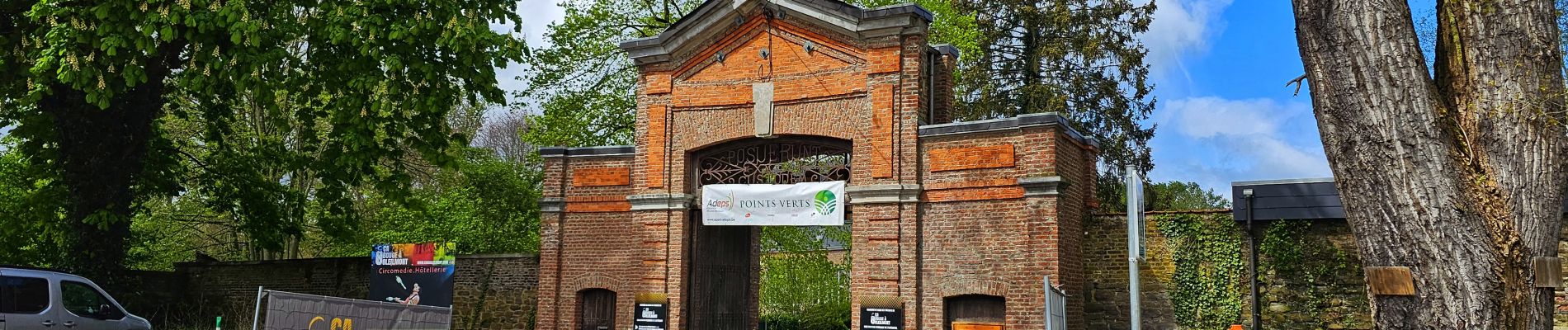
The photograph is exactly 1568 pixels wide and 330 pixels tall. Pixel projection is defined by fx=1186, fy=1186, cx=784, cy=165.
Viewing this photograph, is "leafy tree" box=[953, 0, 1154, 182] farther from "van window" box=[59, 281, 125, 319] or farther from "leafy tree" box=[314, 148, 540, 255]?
"van window" box=[59, 281, 125, 319]

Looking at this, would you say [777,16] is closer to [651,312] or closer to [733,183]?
[733,183]

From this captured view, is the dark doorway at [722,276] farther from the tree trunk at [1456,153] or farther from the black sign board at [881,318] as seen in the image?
the tree trunk at [1456,153]

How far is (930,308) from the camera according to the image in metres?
15.9

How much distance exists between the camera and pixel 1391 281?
318 inches

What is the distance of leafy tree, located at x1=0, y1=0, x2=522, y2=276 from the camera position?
14836 millimetres

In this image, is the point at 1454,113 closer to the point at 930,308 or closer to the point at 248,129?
the point at 930,308

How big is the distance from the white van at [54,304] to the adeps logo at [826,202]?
9266 mm

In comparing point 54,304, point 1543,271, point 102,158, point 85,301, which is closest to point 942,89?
point 1543,271

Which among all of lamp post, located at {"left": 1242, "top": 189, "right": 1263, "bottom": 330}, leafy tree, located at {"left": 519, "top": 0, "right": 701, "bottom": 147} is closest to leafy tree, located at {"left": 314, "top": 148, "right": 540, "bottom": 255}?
leafy tree, located at {"left": 519, "top": 0, "right": 701, "bottom": 147}

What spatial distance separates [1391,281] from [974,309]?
796 cm

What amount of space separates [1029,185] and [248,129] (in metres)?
19.7

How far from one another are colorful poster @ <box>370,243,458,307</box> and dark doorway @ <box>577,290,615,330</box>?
78.4 inches

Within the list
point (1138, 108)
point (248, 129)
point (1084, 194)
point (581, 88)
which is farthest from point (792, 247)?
point (1084, 194)

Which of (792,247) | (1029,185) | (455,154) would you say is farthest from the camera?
(792,247)
